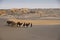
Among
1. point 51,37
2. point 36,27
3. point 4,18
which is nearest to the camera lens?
point 51,37

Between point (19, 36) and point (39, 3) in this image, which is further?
point (39, 3)

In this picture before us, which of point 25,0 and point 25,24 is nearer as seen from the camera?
point 25,24

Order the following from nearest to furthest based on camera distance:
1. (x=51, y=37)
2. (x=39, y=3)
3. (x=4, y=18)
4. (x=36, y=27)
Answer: (x=51, y=37)
(x=36, y=27)
(x=4, y=18)
(x=39, y=3)

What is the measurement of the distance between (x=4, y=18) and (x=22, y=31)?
0.30 metres

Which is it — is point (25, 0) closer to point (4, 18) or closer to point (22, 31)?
point (4, 18)

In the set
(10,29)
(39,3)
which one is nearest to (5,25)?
(10,29)

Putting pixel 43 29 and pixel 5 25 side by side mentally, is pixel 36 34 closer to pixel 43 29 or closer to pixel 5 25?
pixel 43 29

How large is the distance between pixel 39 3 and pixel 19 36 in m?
1.08

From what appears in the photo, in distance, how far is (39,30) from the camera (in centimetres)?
86

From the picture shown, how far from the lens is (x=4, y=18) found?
3.64 feet

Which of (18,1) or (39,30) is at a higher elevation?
(18,1)

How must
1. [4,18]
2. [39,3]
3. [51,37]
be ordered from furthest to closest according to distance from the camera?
[39,3], [4,18], [51,37]

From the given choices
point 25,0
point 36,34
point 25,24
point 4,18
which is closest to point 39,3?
point 25,0

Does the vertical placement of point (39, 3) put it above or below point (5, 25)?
above
